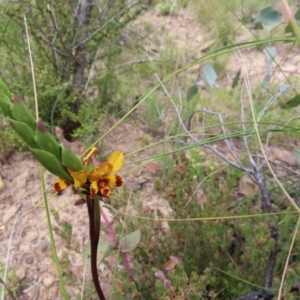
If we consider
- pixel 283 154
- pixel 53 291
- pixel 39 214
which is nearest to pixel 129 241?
pixel 53 291

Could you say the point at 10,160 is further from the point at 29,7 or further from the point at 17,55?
the point at 29,7

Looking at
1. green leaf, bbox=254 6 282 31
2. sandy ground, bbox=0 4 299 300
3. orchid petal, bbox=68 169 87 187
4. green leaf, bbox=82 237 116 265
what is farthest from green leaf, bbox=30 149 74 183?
green leaf, bbox=254 6 282 31

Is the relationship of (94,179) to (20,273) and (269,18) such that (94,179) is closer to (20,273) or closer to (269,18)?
(269,18)

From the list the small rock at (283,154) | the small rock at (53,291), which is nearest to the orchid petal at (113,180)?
the small rock at (53,291)

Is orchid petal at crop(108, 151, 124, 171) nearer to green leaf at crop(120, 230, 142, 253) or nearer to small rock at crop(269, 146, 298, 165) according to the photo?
green leaf at crop(120, 230, 142, 253)

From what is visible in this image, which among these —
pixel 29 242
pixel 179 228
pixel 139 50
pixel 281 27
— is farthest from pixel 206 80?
pixel 281 27

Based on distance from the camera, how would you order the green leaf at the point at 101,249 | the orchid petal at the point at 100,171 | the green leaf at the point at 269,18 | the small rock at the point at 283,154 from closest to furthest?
the orchid petal at the point at 100,171, the green leaf at the point at 101,249, the green leaf at the point at 269,18, the small rock at the point at 283,154

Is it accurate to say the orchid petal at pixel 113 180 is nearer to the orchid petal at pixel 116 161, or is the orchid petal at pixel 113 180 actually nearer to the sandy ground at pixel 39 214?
the orchid petal at pixel 116 161
